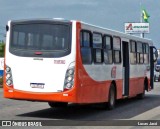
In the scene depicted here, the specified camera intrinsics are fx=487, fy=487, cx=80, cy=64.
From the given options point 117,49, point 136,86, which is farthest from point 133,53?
point 117,49

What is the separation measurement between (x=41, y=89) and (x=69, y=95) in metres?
0.88

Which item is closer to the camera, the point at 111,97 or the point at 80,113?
the point at 80,113

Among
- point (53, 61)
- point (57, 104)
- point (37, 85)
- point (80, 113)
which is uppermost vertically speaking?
point (53, 61)

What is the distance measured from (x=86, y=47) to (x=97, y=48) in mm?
1166

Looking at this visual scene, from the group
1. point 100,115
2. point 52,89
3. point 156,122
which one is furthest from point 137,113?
point 52,89

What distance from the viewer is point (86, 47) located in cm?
1512

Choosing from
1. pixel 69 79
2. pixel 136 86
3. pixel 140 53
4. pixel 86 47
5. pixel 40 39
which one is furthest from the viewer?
pixel 140 53

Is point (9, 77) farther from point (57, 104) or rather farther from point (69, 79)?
point (57, 104)

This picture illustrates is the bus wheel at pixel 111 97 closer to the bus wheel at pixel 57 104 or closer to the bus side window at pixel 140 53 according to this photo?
the bus wheel at pixel 57 104

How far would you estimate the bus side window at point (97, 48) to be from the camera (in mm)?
15953

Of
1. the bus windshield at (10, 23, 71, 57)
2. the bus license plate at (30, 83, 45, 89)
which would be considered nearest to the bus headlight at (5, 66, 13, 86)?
the bus windshield at (10, 23, 71, 57)

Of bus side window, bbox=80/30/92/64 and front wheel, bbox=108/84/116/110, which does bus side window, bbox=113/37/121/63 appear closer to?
front wheel, bbox=108/84/116/110

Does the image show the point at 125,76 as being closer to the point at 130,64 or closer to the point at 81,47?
the point at 130,64

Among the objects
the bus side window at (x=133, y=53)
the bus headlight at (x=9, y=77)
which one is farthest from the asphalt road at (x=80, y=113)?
the bus side window at (x=133, y=53)
